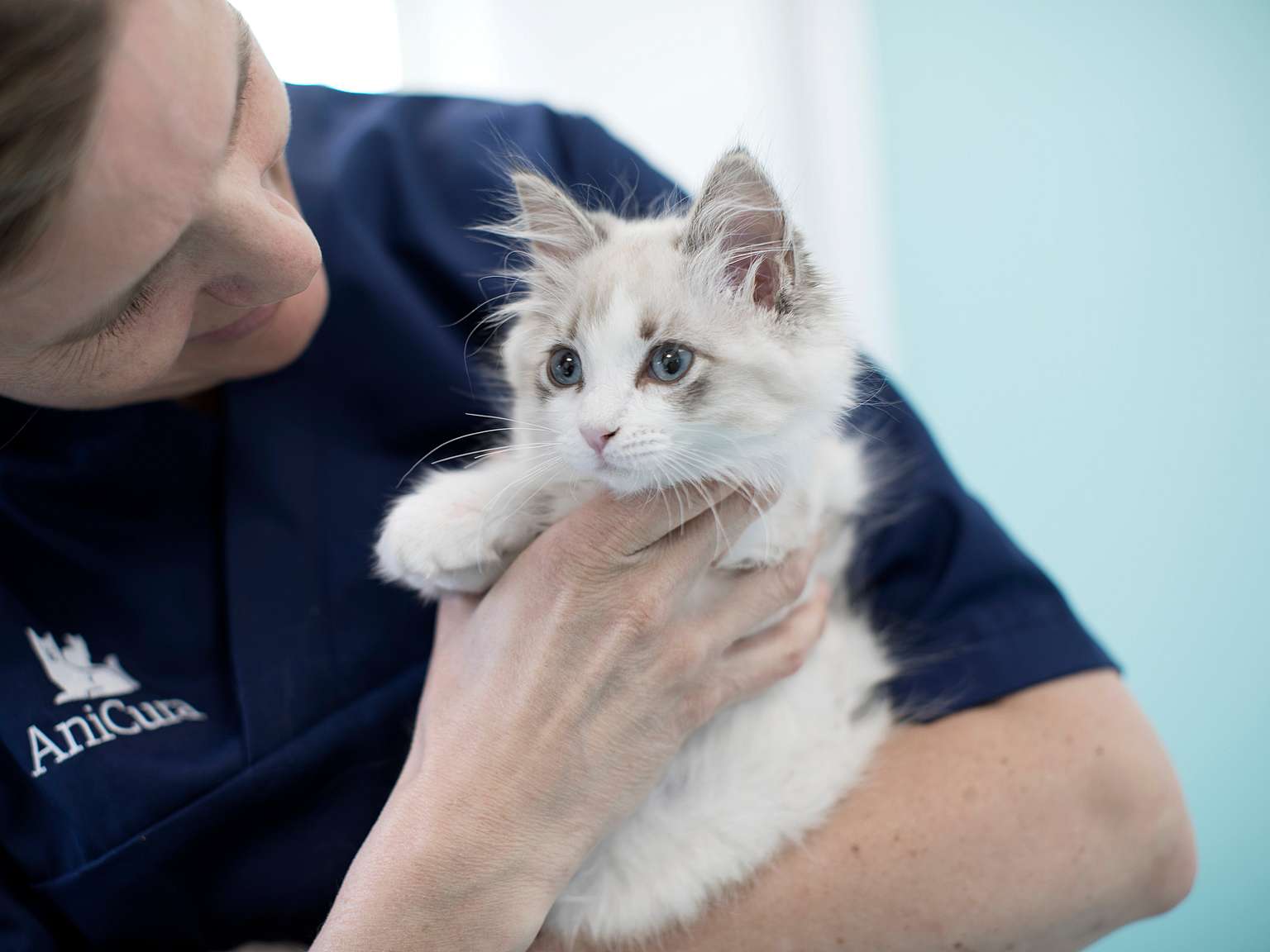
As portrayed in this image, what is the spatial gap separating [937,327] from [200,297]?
6.46ft

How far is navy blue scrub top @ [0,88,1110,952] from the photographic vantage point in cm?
108

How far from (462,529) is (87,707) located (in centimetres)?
52

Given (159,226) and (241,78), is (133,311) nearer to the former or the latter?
(159,226)

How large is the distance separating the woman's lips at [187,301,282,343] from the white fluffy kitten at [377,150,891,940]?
0.31 meters

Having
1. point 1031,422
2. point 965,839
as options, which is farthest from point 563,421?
point 1031,422

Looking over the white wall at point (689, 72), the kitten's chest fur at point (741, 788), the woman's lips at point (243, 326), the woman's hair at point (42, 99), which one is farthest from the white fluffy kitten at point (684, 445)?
the white wall at point (689, 72)

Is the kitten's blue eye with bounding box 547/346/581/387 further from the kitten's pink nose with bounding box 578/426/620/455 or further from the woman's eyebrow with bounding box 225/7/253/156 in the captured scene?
the woman's eyebrow with bounding box 225/7/253/156

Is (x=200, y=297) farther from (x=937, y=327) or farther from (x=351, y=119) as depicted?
(x=937, y=327)

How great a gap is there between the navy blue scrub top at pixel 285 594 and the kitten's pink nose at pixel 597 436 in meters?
0.49

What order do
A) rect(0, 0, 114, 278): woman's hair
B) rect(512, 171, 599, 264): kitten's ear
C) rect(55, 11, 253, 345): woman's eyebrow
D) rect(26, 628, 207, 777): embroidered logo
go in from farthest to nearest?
rect(512, 171, 599, 264): kitten's ear < rect(26, 628, 207, 777): embroidered logo < rect(55, 11, 253, 345): woman's eyebrow < rect(0, 0, 114, 278): woman's hair

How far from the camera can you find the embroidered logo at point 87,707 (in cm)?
105

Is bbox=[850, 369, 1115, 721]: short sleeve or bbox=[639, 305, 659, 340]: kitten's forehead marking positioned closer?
bbox=[639, 305, 659, 340]: kitten's forehead marking

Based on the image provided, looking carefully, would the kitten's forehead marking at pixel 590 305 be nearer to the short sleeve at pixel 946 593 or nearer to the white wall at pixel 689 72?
the short sleeve at pixel 946 593

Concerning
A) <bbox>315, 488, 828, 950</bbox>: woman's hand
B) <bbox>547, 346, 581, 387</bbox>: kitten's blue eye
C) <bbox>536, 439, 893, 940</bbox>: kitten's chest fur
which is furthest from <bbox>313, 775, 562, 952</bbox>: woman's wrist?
<bbox>547, 346, 581, 387</bbox>: kitten's blue eye
